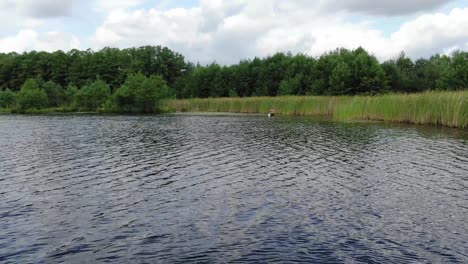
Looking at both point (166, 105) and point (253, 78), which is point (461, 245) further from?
point (253, 78)

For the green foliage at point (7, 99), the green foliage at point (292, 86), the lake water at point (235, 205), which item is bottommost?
the lake water at point (235, 205)

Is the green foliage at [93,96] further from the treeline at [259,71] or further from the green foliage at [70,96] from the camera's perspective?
the treeline at [259,71]

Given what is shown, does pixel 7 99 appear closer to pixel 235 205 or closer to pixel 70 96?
pixel 70 96

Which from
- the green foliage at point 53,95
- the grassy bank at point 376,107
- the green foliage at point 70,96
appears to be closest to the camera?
the grassy bank at point 376,107

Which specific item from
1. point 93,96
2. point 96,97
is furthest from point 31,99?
point 96,97

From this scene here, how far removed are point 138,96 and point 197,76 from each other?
32.5 m

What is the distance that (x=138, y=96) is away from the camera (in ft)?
278

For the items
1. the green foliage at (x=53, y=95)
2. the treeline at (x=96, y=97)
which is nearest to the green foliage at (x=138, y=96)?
the treeline at (x=96, y=97)

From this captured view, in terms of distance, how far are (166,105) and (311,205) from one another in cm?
7823

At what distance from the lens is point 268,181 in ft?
56.5

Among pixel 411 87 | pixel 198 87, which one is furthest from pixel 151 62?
pixel 411 87

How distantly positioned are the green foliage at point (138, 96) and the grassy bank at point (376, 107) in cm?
1222

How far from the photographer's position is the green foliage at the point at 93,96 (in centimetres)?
9450

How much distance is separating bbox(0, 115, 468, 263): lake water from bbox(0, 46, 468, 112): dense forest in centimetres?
6276
